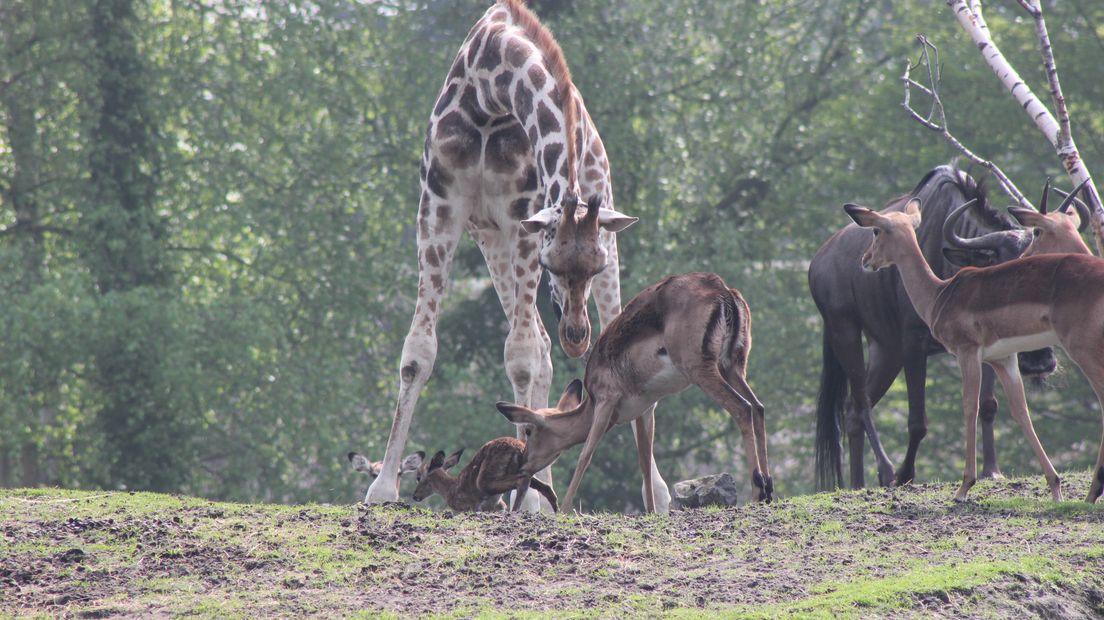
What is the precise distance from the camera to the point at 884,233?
9.78m

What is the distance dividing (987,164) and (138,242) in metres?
14.8

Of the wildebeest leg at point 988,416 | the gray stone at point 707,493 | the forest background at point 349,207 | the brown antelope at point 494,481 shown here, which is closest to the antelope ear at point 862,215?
the wildebeest leg at point 988,416

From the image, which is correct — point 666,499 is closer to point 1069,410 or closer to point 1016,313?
point 1016,313

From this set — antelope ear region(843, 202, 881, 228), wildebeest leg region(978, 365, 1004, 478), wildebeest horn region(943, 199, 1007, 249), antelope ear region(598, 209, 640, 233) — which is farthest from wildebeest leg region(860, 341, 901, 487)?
antelope ear region(598, 209, 640, 233)

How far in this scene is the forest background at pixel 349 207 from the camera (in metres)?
21.7

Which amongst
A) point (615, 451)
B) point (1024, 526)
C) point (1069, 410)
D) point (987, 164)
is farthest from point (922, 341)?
point (1069, 410)

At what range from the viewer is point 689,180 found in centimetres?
2484

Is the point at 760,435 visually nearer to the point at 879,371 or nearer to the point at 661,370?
the point at 661,370

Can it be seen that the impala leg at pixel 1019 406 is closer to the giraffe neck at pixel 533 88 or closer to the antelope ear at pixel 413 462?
the giraffe neck at pixel 533 88

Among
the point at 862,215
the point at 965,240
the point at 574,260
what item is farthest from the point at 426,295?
the point at 965,240

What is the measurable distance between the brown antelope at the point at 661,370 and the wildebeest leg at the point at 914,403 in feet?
5.74

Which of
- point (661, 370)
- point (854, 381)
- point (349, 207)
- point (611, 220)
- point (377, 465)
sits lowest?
point (377, 465)

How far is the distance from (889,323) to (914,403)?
112cm

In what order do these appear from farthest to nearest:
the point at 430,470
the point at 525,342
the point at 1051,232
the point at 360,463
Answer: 1. the point at 360,463
2. the point at 430,470
3. the point at 525,342
4. the point at 1051,232
